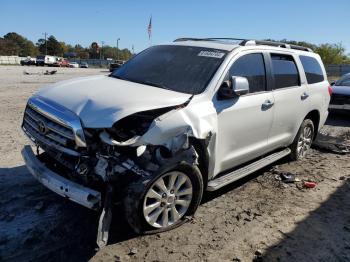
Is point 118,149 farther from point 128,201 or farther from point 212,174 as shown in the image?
point 212,174

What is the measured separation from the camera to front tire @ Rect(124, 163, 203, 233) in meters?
3.78

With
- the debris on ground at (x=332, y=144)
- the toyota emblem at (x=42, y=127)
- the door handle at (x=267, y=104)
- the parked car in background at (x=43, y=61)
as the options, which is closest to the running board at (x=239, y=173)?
the door handle at (x=267, y=104)

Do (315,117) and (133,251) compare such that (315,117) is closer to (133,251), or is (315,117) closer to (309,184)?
(309,184)

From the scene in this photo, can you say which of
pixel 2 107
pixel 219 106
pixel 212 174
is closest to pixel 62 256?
pixel 212 174

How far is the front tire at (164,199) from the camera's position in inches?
149

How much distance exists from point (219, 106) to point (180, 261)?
70.4 inches

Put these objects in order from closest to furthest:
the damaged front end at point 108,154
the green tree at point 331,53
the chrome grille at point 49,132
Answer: the damaged front end at point 108,154
the chrome grille at point 49,132
the green tree at point 331,53

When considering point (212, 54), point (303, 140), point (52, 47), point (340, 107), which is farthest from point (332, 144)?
point (52, 47)

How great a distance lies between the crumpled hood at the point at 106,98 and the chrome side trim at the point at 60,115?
5cm

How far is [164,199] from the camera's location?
Answer: 4.12 m

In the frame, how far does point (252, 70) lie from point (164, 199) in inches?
88.7

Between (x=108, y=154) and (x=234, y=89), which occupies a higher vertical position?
(x=234, y=89)

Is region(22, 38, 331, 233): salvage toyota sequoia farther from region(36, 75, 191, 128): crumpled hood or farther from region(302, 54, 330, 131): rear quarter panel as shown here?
region(302, 54, 330, 131): rear quarter panel

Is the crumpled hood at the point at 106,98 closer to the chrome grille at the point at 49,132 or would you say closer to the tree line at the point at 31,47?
the chrome grille at the point at 49,132
